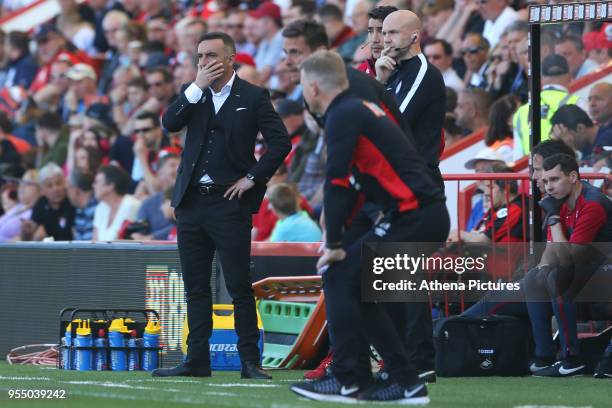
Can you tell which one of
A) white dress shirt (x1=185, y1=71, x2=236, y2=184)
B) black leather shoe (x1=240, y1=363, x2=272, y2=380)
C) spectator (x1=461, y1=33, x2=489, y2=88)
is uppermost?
spectator (x1=461, y1=33, x2=489, y2=88)

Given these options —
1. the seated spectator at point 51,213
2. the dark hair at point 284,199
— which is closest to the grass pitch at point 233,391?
the dark hair at point 284,199

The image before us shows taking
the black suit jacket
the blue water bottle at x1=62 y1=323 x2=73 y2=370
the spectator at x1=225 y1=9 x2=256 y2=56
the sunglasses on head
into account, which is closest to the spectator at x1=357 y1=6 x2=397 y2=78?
the black suit jacket

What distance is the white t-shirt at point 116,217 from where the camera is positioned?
15.6m

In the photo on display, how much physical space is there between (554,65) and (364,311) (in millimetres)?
4766

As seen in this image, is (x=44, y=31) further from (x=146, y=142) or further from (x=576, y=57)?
(x=576, y=57)

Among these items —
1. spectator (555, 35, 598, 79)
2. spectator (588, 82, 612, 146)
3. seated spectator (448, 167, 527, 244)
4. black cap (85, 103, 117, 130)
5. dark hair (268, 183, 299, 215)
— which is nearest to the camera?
seated spectator (448, 167, 527, 244)

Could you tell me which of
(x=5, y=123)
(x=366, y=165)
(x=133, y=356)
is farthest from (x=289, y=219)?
(x=5, y=123)

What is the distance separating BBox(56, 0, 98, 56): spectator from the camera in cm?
2234

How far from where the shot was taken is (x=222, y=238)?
9.37m

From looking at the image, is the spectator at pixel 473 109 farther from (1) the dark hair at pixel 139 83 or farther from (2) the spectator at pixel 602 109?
(1) the dark hair at pixel 139 83

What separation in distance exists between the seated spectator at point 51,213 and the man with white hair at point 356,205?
30.7 feet

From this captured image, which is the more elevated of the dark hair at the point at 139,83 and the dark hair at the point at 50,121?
the dark hair at the point at 139,83

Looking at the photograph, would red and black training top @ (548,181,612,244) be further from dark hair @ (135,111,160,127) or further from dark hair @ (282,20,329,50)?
dark hair @ (135,111,160,127)

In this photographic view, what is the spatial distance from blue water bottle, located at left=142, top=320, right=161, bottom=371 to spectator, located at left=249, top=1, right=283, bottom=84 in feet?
26.0
